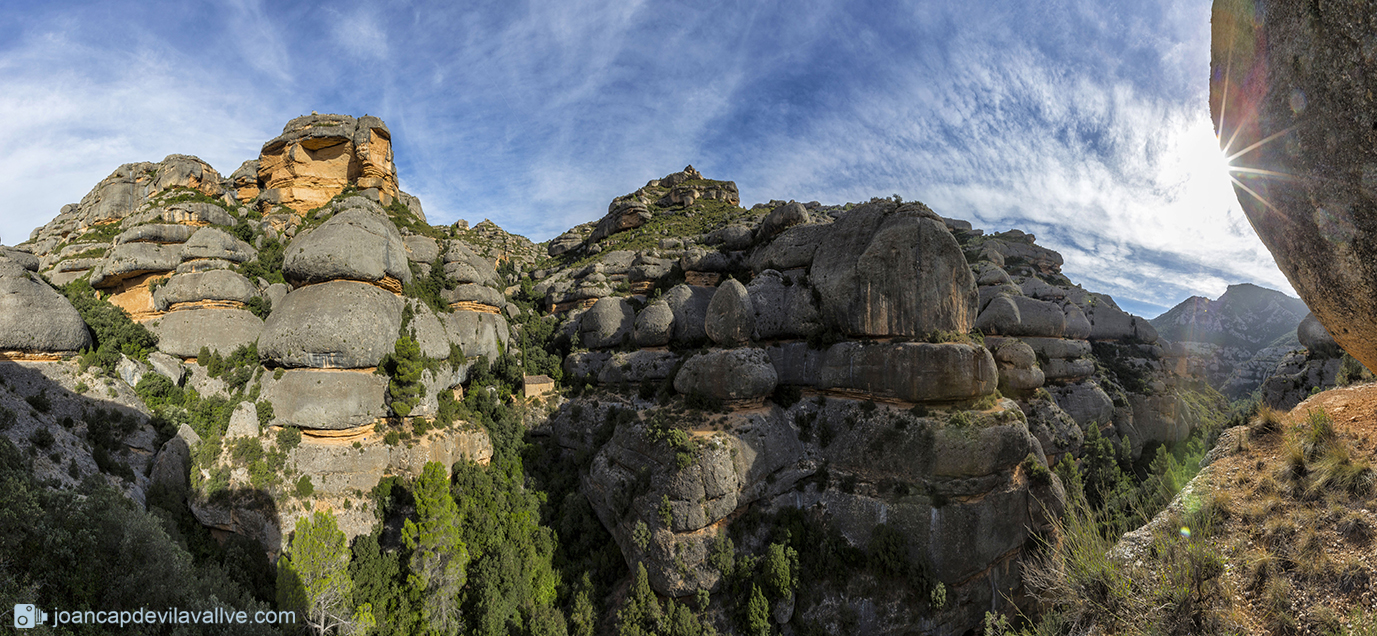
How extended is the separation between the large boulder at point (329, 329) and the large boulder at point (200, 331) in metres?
1.35

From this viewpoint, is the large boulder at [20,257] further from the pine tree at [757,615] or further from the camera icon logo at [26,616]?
the pine tree at [757,615]

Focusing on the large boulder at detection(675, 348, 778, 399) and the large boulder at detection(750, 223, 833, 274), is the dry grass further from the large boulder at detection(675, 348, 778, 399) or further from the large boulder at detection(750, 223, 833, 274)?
the large boulder at detection(750, 223, 833, 274)

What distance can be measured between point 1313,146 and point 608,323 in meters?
31.0

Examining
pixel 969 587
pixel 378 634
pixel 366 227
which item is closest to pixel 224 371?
pixel 366 227

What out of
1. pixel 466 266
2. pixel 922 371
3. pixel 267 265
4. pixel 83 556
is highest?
pixel 466 266

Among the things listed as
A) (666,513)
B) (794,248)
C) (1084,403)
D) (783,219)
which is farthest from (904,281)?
(1084,403)

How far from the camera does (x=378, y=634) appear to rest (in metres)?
16.1

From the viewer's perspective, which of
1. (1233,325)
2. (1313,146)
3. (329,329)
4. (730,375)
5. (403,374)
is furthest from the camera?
(1233,325)

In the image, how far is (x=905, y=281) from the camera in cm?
2273

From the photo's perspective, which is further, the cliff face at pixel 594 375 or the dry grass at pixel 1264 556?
the cliff face at pixel 594 375

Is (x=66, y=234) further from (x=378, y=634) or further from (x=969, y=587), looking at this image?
(x=969, y=587)

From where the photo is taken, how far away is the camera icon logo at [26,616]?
656 cm

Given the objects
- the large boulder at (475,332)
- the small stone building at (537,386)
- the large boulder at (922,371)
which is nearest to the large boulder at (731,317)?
the large boulder at (922,371)

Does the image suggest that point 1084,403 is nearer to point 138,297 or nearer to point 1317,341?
point 1317,341
